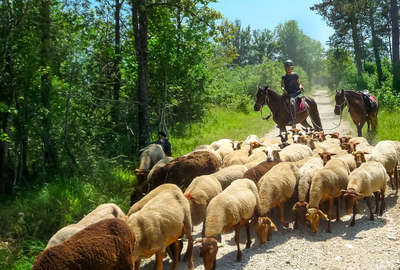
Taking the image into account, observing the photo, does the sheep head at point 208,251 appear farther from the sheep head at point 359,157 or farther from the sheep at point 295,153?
the sheep head at point 359,157

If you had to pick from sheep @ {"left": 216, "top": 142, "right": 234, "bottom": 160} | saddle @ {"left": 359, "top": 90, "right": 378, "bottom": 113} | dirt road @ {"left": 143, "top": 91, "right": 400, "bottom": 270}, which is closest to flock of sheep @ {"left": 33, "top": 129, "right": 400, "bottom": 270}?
dirt road @ {"left": 143, "top": 91, "right": 400, "bottom": 270}

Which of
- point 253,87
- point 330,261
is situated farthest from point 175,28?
point 253,87

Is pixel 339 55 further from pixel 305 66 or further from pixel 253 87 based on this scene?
pixel 305 66

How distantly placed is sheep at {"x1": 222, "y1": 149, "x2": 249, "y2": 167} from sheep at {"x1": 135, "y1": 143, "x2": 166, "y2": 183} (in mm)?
1928

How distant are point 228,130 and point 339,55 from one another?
81.2 ft

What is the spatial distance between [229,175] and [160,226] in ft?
9.95

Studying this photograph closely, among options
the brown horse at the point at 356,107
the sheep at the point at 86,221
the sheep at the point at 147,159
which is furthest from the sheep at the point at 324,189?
the brown horse at the point at 356,107

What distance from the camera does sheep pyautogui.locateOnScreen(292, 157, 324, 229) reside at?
21.3 ft

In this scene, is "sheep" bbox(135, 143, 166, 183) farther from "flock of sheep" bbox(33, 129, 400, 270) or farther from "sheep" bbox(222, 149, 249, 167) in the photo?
"sheep" bbox(222, 149, 249, 167)

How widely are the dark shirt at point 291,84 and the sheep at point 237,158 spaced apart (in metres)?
3.59

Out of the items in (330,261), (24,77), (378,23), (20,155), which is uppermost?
(378,23)

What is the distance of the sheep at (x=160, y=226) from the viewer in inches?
195

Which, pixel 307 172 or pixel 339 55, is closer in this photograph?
pixel 307 172

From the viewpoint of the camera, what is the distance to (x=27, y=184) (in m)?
8.72
